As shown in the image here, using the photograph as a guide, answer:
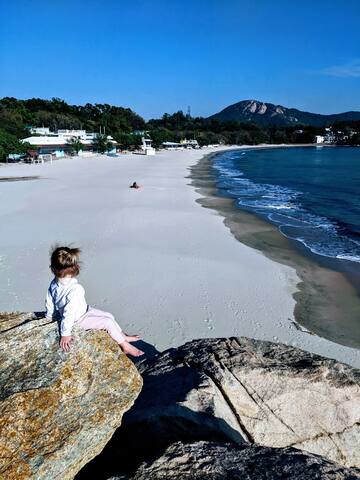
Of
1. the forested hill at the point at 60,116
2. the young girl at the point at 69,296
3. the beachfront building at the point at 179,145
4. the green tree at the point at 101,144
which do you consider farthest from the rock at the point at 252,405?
the beachfront building at the point at 179,145

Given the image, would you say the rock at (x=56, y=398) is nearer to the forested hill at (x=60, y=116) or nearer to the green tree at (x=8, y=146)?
the green tree at (x=8, y=146)

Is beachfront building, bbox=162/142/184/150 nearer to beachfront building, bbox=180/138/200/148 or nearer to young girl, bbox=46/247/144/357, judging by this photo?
beachfront building, bbox=180/138/200/148

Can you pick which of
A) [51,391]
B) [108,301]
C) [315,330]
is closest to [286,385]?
[51,391]

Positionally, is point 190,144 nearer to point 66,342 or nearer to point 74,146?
point 74,146

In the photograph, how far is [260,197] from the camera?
3253 cm

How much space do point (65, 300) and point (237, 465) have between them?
2.75 metres

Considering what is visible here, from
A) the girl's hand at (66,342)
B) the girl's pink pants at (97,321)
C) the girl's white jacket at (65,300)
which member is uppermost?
the girl's white jacket at (65,300)

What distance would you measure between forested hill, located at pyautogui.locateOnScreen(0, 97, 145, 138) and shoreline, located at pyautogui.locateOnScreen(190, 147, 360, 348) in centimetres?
6872

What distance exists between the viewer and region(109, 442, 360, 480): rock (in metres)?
2.53

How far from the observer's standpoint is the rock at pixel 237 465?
2.53 meters

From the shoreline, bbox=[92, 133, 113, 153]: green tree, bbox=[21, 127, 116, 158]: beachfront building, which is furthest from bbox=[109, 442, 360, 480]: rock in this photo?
bbox=[92, 133, 113, 153]: green tree

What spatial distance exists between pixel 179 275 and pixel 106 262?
2841 millimetres

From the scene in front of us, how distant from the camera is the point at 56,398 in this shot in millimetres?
3287

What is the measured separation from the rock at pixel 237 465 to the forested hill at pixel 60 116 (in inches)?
3213
